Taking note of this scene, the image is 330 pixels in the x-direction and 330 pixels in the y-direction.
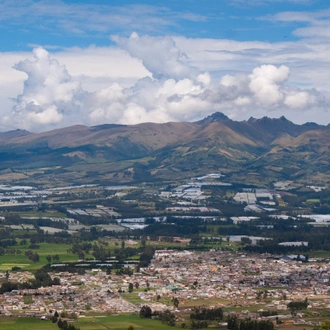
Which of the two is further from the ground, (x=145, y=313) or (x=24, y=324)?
(x=145, y=313)

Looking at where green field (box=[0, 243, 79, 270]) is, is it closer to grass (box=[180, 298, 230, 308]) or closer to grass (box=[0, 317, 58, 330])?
grass (box=[180, 298, 230, 308])

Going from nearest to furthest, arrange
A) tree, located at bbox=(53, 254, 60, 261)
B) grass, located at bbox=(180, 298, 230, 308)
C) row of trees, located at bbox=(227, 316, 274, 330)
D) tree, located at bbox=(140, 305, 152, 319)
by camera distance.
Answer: row of trees, located at bbox=(227, 316, 274, 330), tree, located at bbox=(140, 305, 152, 319), grass, located at bbox=(180, 298, 230, 308), tree, located at bbox=(53, 254, 60, 261)

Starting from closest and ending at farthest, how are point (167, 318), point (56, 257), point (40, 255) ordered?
1. point (167, 318)
2. point (56, 257)
3. point (40, 255)

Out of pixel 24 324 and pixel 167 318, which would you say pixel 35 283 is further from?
pixel 167 318

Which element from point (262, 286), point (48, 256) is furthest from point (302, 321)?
point (48, 256)

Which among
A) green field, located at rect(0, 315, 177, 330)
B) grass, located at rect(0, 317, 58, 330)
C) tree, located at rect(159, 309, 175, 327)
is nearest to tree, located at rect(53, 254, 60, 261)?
green field, located at rect(0, 315, 177, 330)

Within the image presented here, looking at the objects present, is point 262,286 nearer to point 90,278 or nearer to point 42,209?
point 90,278

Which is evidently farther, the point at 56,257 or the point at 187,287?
the point at 56,257

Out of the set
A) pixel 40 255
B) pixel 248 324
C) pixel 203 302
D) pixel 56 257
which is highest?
pixel 56 257

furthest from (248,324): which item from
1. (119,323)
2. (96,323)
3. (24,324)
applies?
(24,324)
